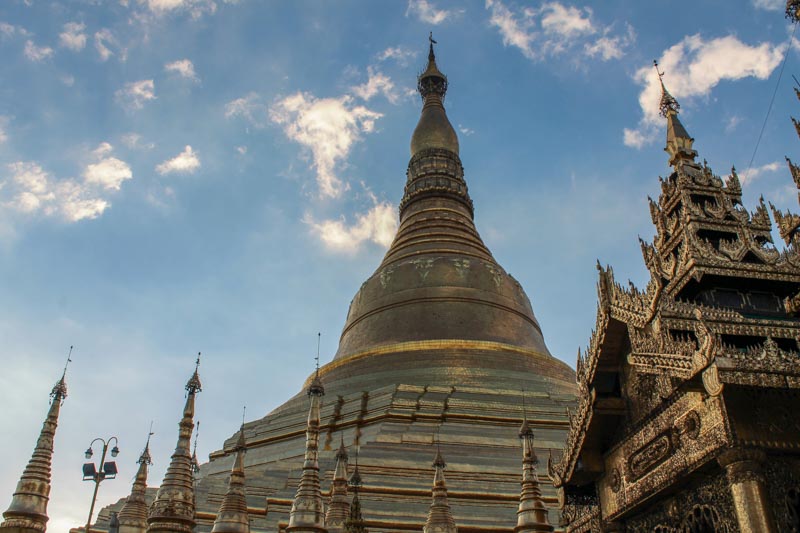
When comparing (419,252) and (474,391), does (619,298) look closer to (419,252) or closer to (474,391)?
(474,391)

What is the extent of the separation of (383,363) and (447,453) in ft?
22.1

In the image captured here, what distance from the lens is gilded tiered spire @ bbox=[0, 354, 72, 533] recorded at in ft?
24.6

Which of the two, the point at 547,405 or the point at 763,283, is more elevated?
the point at 547,405

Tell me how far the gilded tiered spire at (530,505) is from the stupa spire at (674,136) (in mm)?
5026

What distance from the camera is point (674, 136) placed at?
11023 millimetres

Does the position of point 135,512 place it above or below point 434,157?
below

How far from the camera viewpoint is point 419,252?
87.3 feet

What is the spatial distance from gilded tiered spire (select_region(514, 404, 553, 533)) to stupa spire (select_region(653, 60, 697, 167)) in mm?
5026

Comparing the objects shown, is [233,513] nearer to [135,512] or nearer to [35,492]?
[35,492]

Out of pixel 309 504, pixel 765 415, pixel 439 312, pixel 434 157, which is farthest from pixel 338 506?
pixel 434 157

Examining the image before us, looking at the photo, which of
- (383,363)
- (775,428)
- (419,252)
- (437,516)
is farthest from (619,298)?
(419,252)

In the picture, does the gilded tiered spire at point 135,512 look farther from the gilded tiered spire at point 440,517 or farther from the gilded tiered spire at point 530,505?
the gilded tiered spire at point 530,505

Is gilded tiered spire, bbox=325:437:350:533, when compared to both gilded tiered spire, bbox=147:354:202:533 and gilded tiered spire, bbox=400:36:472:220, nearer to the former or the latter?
gilded tiered spire, bbox=147:354:202:533

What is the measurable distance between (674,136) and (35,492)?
10.4 m
